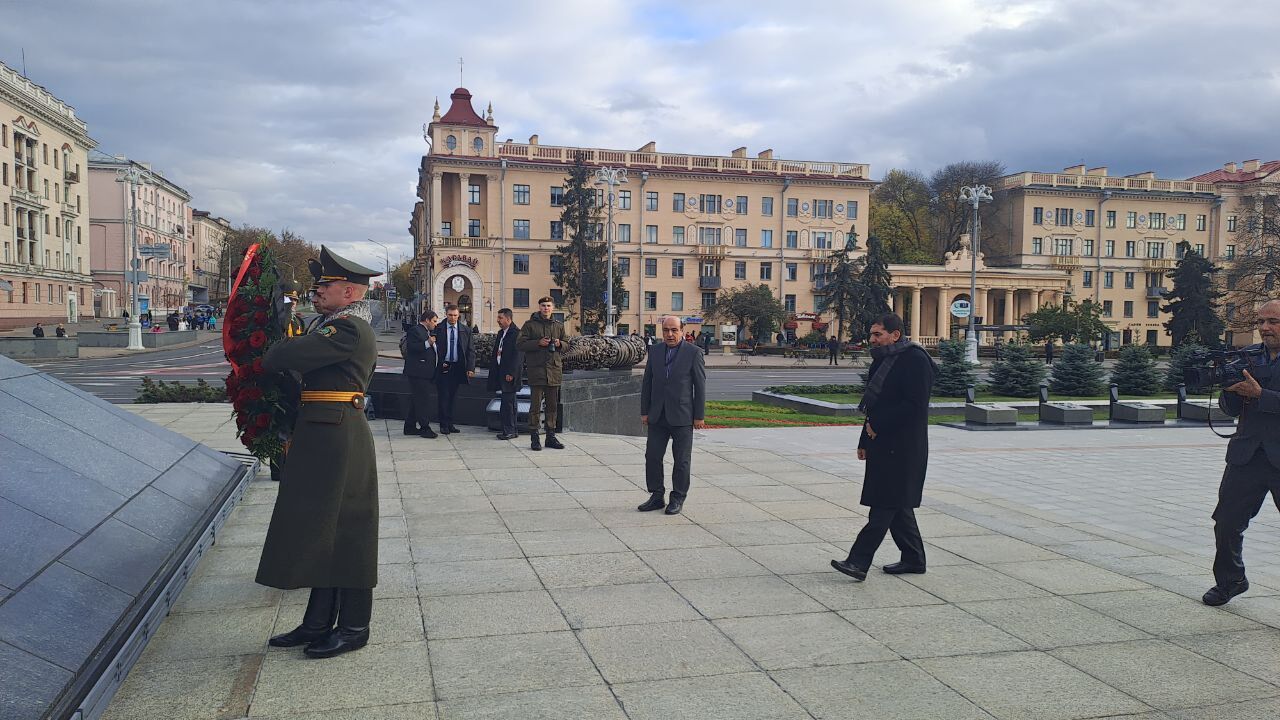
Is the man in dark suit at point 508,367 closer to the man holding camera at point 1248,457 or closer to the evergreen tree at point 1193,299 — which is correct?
the man holding camera at point 1248,457

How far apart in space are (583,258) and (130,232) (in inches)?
2187

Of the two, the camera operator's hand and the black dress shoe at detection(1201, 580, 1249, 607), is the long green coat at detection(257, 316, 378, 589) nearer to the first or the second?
the camera operator's hand

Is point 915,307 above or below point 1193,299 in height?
below

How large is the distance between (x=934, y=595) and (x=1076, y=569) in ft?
4.92

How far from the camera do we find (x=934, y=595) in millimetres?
5883

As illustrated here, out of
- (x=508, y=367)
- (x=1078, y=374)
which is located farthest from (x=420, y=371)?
(x=1078, y=374)

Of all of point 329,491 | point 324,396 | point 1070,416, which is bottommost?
point 1070,416

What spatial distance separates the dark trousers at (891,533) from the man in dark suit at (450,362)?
7.88 meters

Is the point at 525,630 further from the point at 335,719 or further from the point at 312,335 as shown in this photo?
the point at 312,335

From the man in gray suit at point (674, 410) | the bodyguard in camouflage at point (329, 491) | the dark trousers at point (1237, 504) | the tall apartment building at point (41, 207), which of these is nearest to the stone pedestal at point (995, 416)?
the man in gray suit at point (674, 410)

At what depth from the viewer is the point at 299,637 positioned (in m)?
4.61

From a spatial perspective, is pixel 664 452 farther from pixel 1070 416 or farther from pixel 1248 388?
pixel 1070 416

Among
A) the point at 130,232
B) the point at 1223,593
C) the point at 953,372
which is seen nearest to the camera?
the point at 1223,593

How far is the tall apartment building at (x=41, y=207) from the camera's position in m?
62.1
